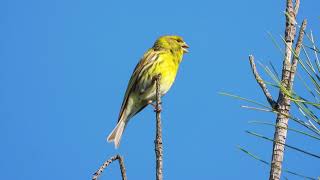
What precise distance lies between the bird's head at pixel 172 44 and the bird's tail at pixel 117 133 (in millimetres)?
1103

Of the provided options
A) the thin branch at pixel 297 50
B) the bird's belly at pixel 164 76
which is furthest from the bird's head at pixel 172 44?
the thin branch at pixel 297 50

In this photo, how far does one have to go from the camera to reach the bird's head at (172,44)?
7.43 m

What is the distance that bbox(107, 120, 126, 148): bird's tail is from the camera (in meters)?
6.95

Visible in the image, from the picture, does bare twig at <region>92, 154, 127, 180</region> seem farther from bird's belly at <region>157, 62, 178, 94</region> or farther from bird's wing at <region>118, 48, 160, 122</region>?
bird's wing at <region>118, 48, 160, 122</region>

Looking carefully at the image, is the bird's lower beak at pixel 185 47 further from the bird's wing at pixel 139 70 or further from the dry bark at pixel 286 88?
the dry bark at pixel 286 88

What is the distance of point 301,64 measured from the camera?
2203 millimetres

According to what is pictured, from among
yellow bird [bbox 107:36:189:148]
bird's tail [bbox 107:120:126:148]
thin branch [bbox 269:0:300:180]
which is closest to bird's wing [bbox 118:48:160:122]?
yellow bird [bbox 107:36:189:148]

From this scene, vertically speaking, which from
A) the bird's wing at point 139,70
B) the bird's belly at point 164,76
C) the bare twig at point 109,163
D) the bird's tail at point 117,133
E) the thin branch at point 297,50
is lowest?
the bare twig at point 109,163

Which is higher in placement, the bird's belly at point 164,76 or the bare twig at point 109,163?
the bird's belly at point 164,76

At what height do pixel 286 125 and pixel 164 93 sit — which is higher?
pixel 164 93

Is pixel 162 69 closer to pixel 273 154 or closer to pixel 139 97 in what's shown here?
pixel 139 97

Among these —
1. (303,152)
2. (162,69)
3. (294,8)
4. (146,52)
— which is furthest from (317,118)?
(146,52)

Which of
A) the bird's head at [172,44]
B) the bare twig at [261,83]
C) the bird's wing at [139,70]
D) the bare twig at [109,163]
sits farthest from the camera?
the bird's head at [172,44]

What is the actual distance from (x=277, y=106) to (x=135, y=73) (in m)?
4.98
